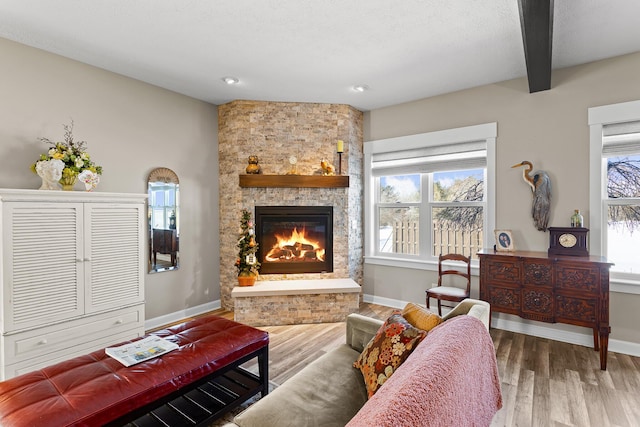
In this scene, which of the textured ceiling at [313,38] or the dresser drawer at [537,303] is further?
the dresser drawer at [537,303]

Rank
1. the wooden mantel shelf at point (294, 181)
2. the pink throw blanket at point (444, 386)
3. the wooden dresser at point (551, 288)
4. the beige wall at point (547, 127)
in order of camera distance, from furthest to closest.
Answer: the wooden mantel shelf at point (294, 181) → the beige wall at point (547, 127) → the wooden dresser at point (551, 288) → the pink throw blanket at point (444, 386)

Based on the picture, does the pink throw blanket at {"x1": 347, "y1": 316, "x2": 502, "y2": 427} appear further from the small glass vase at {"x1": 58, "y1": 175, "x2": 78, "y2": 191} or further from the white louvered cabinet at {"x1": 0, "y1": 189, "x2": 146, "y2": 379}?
the small glass vase at {"x1": 58, "y1": 175, "x2": 78, "y2": 191}

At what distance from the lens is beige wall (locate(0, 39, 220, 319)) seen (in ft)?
9.09

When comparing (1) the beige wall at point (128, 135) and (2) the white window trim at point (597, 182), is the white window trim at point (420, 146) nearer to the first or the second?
(2) the white window trim at point (597, 182)

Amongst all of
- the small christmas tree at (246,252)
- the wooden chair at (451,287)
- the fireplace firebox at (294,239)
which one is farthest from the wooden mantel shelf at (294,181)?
the wooden chair at (451,287)

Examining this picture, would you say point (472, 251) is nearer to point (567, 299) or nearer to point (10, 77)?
point (567, 299)

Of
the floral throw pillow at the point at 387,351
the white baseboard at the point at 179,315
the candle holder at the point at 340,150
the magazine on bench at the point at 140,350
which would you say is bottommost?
the white baseboard at the point at 179,315

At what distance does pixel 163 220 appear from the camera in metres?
3.80

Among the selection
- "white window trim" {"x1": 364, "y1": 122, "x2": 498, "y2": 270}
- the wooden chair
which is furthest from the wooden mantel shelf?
the wooden chair

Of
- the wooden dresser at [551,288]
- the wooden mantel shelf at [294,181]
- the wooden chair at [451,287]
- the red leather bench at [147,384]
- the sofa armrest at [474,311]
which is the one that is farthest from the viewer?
the wooden mantel shelf at [294,181]

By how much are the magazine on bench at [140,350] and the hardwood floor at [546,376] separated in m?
0.94

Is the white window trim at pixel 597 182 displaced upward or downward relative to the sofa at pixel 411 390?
upward

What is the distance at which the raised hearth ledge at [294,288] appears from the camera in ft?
12.1

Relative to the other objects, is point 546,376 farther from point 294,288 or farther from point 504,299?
point 294,288
